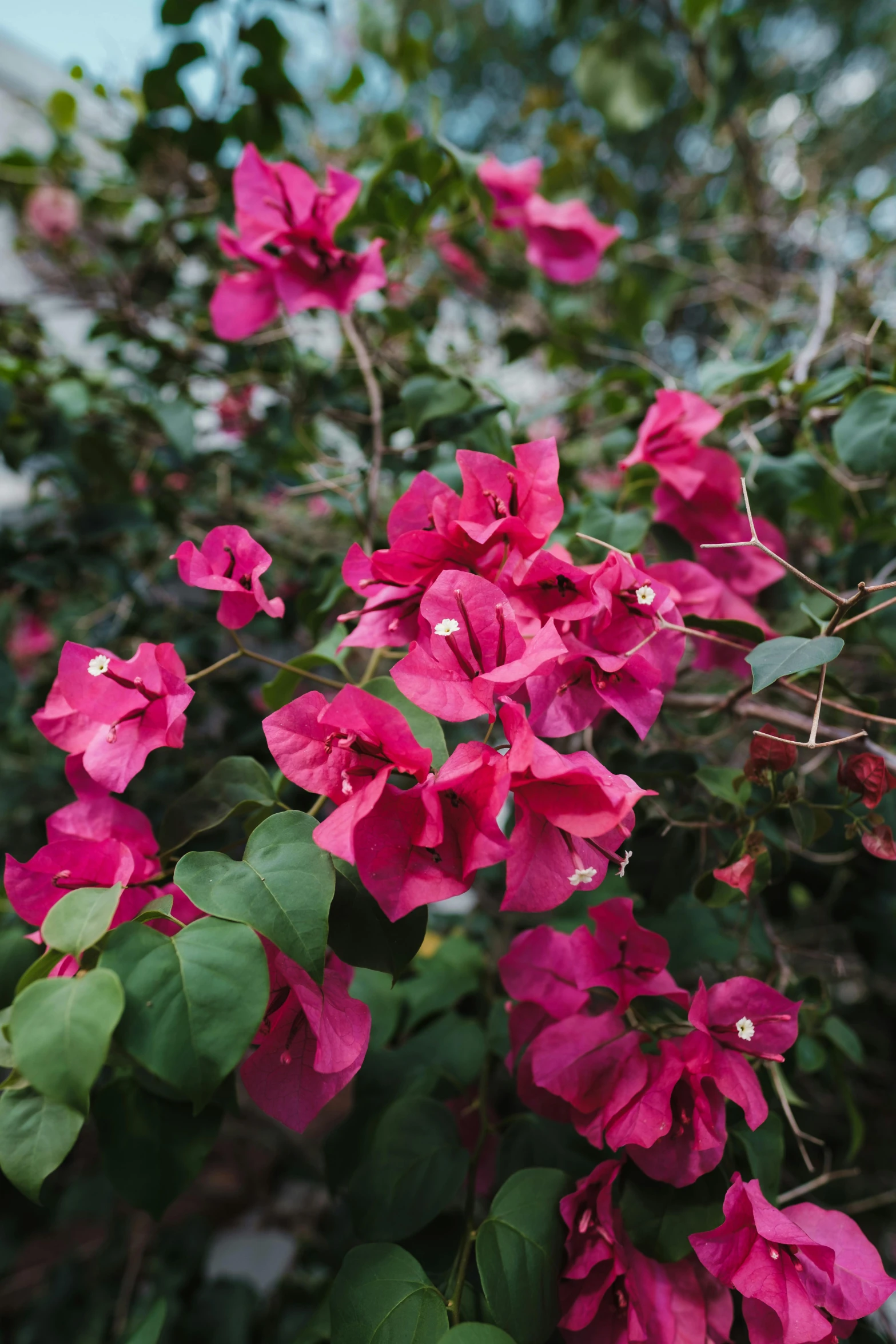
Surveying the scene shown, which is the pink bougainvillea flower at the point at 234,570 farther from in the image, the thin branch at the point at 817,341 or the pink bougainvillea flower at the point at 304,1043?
the thin branch at the point at 817,341

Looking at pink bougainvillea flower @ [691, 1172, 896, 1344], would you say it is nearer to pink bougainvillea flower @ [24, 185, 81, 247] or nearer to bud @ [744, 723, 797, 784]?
bud @ [744, 723, 797, 784]

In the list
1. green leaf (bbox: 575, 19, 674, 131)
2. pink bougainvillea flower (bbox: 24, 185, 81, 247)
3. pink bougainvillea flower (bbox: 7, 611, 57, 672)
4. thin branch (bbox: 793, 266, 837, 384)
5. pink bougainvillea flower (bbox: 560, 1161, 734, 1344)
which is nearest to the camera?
pink bougainvillea flower (bbox: 560, 1161, 734, 1344)

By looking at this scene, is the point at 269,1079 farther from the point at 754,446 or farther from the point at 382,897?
the point at 754,446

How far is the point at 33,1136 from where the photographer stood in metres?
0.31

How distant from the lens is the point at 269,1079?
365 mm

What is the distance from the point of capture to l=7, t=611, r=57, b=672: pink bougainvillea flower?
1.53 metres

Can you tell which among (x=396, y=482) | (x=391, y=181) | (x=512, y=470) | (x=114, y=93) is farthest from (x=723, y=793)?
(x=114, y=93)

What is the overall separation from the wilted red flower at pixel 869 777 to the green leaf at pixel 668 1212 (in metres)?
0.22

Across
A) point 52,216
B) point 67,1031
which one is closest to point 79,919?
point 67,1031

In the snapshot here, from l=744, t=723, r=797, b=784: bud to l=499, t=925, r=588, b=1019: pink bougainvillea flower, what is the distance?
0.49 ft

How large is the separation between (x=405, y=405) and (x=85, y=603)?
981mm

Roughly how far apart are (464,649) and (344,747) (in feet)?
Answer: 0.26

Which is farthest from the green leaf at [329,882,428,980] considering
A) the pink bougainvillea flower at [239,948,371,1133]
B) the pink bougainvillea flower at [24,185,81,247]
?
the pink bougainvillea flower at [24,185,81,247]

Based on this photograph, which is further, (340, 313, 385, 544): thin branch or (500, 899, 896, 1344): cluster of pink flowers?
(340, 313, 385, 544): thin branch
